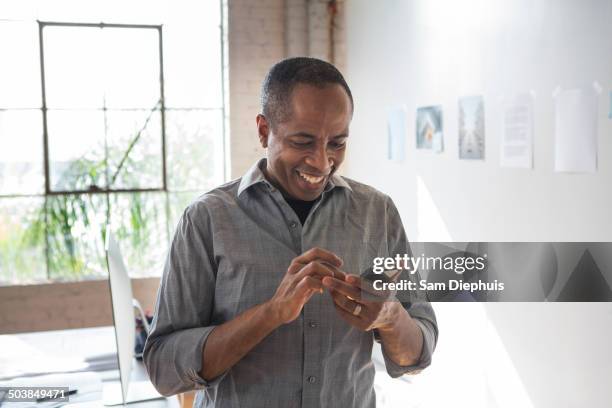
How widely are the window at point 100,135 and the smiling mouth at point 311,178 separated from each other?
477 cm

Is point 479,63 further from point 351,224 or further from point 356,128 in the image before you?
point 351,224

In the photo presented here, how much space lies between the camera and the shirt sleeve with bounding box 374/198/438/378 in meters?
1.42

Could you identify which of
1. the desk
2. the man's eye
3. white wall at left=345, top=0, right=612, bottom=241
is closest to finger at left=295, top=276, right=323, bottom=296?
the man's eye

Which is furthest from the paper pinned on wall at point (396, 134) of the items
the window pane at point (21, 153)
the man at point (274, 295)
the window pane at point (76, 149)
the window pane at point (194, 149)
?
the man at point (274, 295)

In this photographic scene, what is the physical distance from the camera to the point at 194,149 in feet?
20.1

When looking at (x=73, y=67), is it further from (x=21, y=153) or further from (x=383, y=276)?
(x=383, y=276)

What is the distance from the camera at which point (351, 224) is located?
4.83 ft

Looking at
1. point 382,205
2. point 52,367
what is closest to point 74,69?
point 52,367

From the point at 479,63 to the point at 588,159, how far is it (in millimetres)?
1094

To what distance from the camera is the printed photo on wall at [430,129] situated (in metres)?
4.29

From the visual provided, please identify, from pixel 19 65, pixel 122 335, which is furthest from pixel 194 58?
pixel 122 335

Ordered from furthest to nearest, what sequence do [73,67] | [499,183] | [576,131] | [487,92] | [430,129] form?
[73,67] → [430,129] → [487,92] → [499,183] → [576,131]

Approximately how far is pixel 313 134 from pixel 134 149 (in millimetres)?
4849

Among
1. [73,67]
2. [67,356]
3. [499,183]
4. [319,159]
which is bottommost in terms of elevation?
[67,356]
